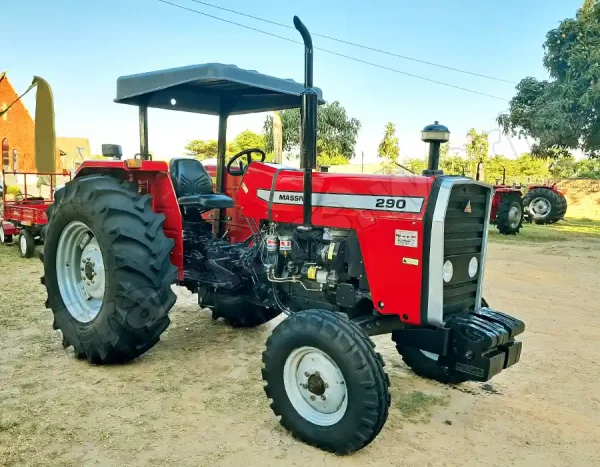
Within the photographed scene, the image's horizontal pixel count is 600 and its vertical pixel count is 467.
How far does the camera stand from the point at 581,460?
9.32 feet

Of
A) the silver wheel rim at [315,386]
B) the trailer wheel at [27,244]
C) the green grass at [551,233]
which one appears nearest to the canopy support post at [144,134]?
the silver wheel rim at [315,386]

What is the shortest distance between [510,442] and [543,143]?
63.0 feet

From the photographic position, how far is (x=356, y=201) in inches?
130

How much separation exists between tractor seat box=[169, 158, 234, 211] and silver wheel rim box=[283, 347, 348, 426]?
1.80 meters

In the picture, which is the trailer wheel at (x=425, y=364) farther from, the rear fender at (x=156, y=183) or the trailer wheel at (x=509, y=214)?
the trailer wheel at (x=509, y=214)

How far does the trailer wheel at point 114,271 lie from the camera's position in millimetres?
3734

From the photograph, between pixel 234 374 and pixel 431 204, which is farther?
pixel 234 374

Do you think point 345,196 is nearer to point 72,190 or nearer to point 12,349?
point 72,190

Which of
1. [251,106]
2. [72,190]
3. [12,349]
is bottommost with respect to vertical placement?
[12,349]

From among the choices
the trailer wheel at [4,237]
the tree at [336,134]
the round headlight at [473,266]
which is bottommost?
the trailer wheel at [4,237]

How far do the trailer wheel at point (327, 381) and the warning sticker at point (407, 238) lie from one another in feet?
1.79

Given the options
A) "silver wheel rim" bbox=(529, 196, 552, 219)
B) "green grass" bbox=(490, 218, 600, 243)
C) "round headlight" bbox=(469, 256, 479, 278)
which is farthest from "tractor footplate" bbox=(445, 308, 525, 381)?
"silver wheel rim" bbox=(529, 196, 552, 219)

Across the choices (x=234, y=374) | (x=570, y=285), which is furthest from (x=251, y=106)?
(x=570, y=285)

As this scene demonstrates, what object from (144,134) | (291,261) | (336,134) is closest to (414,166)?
(336,134)
